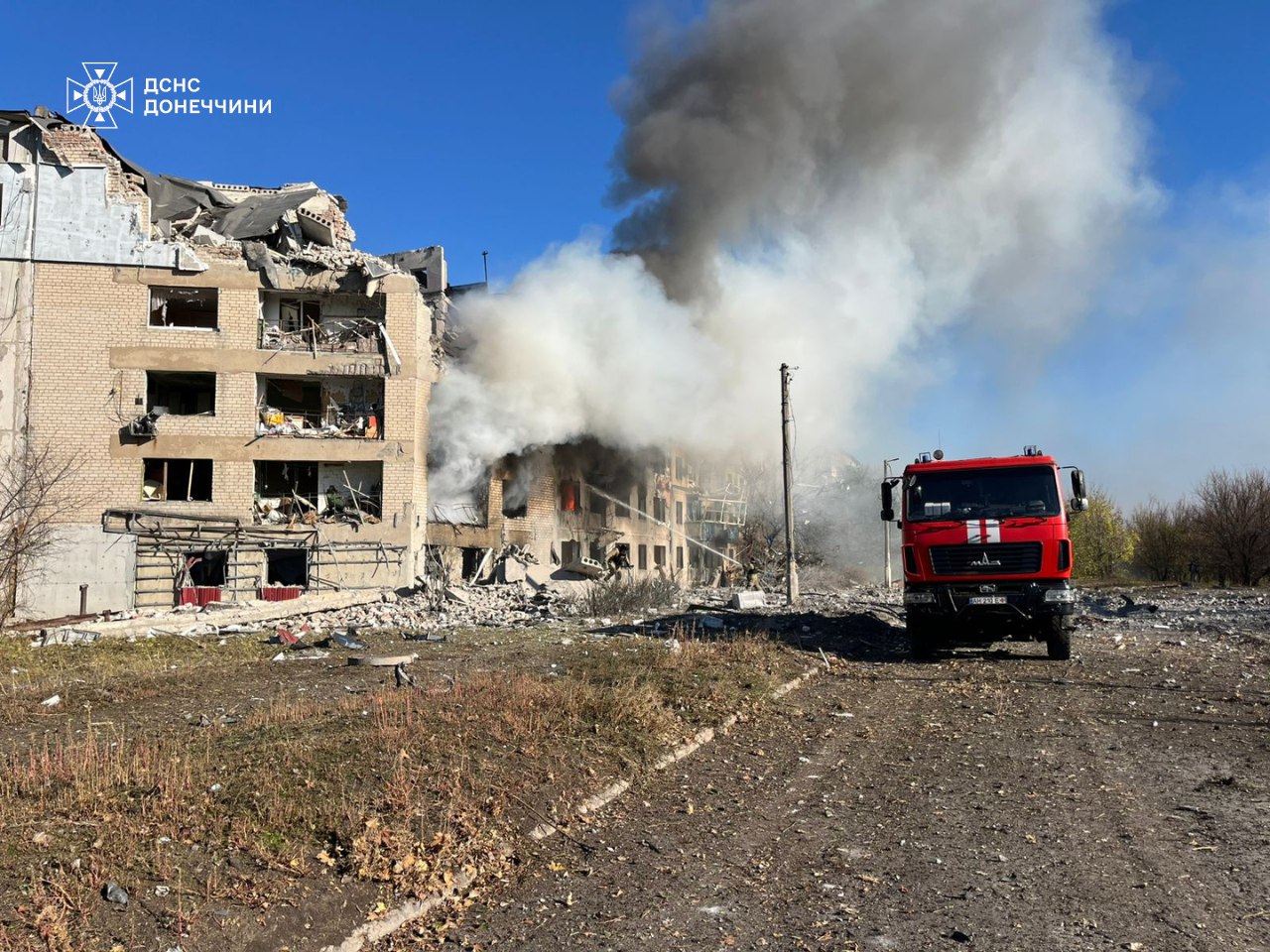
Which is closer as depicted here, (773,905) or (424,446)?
(773,905)

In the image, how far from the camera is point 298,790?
476cm

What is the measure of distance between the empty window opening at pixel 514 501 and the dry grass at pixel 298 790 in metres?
19.4

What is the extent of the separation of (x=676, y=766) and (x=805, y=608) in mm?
13870

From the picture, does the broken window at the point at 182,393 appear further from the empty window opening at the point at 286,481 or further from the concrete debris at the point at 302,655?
the concrete debris at the point at 302,655

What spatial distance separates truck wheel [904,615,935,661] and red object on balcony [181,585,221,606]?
18624 mm

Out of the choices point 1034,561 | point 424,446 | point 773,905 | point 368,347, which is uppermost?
point 368,347

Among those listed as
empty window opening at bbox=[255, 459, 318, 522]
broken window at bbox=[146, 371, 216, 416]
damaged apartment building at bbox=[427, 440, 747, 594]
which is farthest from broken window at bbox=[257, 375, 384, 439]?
damaged apartment building at bbox=[427, 440, 747, 594]

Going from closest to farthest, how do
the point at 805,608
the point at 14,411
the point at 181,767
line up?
the point at 181,767
the point at 805,608
the point at 14,411

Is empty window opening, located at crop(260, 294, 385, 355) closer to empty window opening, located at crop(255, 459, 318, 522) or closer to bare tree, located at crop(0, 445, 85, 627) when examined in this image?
empty window opening, located at crop(255, 459, 318, 522)

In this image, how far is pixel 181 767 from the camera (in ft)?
16.7

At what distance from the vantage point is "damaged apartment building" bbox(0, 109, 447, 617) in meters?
23.6

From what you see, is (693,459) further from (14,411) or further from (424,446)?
(14,411)

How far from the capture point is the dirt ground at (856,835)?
11.9 feet

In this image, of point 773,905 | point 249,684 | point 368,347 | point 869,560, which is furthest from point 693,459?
point 773,905
